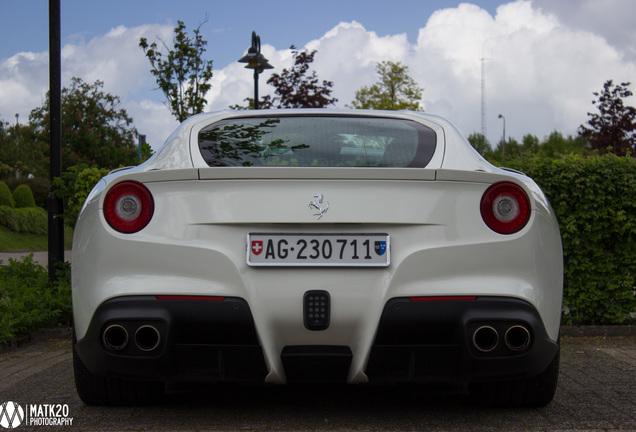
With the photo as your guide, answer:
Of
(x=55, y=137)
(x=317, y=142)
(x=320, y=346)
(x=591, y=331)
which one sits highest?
(x=55, y=137)

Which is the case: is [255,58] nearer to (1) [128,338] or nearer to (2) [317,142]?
(2) [317,142]

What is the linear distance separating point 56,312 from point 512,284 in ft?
15.5

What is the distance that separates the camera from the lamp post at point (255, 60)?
17.0 m

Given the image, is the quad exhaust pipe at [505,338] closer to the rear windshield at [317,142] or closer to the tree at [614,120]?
the rear windshield at [317,142]

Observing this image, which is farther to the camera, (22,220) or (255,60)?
(22,220)

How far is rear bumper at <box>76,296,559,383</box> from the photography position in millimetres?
3305

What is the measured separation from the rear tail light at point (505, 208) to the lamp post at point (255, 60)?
1389 centimetres

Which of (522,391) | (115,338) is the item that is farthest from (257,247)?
(522,391)

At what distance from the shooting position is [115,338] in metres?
3.43

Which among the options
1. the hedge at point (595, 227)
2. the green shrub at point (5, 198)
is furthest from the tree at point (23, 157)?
the hedge at point (595, 227)

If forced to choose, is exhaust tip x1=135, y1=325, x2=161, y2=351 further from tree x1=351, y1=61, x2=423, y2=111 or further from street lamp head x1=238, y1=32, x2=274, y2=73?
tree x1=351, y1=61, x2=423, y2=111

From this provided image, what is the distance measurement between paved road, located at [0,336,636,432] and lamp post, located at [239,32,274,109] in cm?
1256

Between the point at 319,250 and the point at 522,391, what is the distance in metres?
1.40

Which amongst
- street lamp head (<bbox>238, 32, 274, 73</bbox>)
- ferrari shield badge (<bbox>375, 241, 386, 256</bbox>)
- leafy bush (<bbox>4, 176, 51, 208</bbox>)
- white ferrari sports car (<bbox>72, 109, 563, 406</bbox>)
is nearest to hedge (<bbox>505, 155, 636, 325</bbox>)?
white ferrari sports car (<bbox>72, 109, 563, 406</bbox>)
